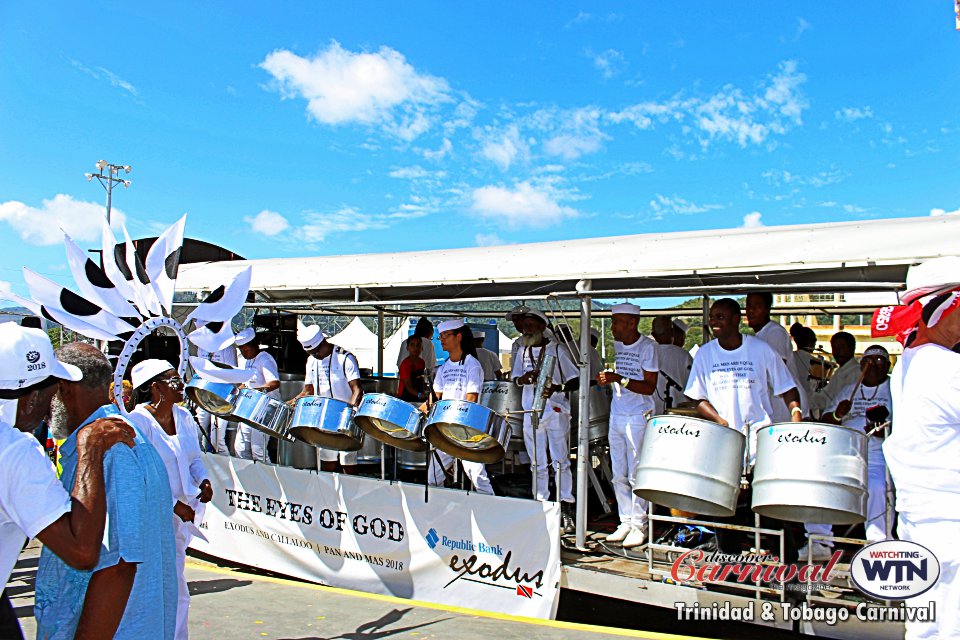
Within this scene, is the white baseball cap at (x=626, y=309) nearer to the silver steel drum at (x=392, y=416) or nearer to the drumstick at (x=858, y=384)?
the drumstick at (x=858, y=384)

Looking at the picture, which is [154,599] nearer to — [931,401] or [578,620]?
[931,401]

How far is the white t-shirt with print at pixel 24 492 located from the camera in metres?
1.50

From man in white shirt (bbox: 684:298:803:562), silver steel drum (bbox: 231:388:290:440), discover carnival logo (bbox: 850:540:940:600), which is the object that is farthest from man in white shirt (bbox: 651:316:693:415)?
silver steel drum (bbox: 231:388:290:440)

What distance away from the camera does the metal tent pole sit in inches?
166

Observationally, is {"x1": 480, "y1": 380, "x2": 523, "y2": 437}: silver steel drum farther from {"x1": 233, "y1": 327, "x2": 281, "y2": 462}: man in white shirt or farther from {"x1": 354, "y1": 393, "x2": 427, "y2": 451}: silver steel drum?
{"x1": 233, "y1": 327, "x2": 281, "y2": 462}: man in white shirt

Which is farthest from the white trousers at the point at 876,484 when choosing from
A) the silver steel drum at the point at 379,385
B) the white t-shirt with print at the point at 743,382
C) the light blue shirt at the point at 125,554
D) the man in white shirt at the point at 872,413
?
the silver steel drum at the point at 379,385

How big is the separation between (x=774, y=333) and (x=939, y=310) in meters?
2.34

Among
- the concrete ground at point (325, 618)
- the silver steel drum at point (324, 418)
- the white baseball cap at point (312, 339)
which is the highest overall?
the white baseball cap at point (312, 339)

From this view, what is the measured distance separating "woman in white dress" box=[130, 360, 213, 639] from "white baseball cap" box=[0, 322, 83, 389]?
3.29 feet

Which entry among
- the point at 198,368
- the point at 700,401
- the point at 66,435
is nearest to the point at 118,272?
the point at 198,368

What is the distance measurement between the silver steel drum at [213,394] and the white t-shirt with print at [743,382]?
314cm

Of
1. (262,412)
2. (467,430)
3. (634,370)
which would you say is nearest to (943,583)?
(467,430)

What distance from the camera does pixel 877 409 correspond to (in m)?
4.22

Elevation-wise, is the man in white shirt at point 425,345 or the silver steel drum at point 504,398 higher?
the man in white shirt at point 425,345
